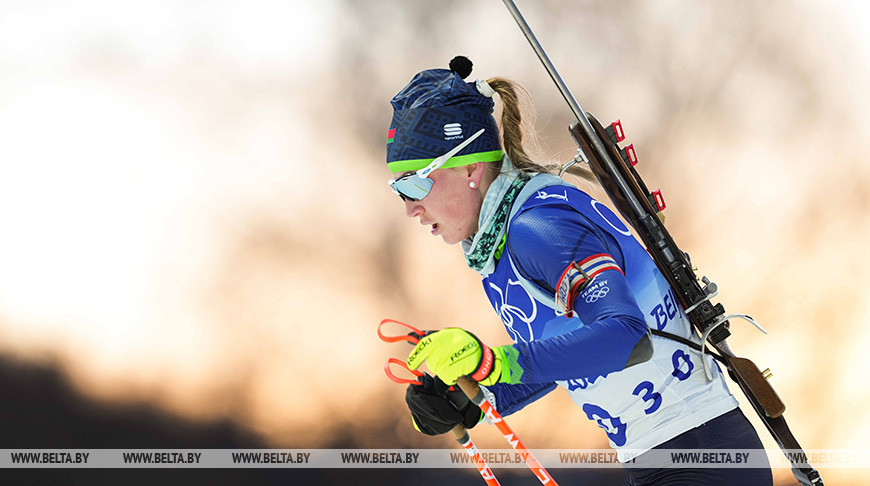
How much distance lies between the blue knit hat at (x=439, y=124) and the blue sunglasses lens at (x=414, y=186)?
0.04 m

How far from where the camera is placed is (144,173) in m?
3.07

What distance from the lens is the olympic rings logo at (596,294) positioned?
113 cm

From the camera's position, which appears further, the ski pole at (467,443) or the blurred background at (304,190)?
the blurred background at (304,190)

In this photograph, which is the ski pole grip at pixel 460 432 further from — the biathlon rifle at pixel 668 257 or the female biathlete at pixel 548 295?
the biathlon rifle at pixel 668 257

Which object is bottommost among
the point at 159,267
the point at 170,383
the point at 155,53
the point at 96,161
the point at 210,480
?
the point at 210,480

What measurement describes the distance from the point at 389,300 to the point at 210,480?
3.80ft

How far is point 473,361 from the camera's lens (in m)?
1.14

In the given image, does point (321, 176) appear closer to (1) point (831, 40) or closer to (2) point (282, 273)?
(2) point (282, 273)

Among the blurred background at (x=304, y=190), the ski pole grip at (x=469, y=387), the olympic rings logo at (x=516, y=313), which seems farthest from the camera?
the blurred background at (x=304, y=190)

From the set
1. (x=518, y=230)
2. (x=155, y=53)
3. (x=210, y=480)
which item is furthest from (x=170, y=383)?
(x=518, y=230)

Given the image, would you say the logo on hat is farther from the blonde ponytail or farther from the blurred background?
the blurred background

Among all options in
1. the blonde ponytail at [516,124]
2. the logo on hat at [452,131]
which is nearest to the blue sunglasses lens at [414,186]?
the logo on hat at [452,131]

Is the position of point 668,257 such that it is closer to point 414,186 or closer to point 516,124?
point 516,124

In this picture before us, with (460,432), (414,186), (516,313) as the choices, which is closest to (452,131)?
(414,186)
